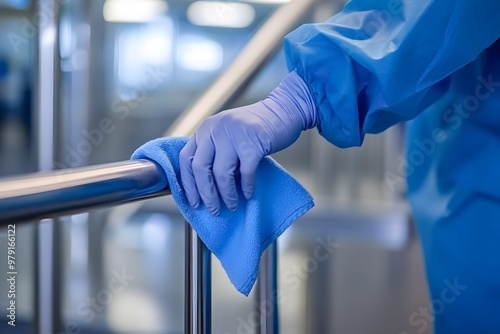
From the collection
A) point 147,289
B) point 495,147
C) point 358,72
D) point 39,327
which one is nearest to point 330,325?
point 147,289

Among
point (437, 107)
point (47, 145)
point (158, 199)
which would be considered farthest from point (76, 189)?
point (158, 199)

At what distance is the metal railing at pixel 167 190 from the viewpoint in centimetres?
43

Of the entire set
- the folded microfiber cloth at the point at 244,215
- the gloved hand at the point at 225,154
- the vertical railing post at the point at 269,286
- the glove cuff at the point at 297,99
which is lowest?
the vertical railing post at the point at 269,286

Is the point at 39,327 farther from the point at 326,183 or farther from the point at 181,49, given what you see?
the point at 181,49

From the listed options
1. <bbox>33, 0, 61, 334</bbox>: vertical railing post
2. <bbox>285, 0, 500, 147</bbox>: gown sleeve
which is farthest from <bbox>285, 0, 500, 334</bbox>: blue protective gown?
<bbox>33, 0, 61, 334</bbox>: vertical railing post

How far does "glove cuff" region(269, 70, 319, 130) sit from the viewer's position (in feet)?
2.39

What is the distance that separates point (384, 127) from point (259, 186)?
264 mm

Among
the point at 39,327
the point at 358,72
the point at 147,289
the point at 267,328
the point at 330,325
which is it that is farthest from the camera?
the point at 147,289

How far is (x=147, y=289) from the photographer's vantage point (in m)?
2.27

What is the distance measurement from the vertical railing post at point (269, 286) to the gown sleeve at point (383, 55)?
19 cm

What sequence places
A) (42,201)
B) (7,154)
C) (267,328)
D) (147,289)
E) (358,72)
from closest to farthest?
(42,201), (358,72), (267,328), (147,289), (7,154)

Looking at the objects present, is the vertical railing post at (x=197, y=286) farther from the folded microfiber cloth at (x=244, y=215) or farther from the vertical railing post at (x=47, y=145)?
the vertical railing post at (x=47, y=145)

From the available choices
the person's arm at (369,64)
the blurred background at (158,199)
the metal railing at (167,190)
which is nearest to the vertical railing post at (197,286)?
the metal railing at (167,190)

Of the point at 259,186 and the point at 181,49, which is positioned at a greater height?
the point at 181,49
